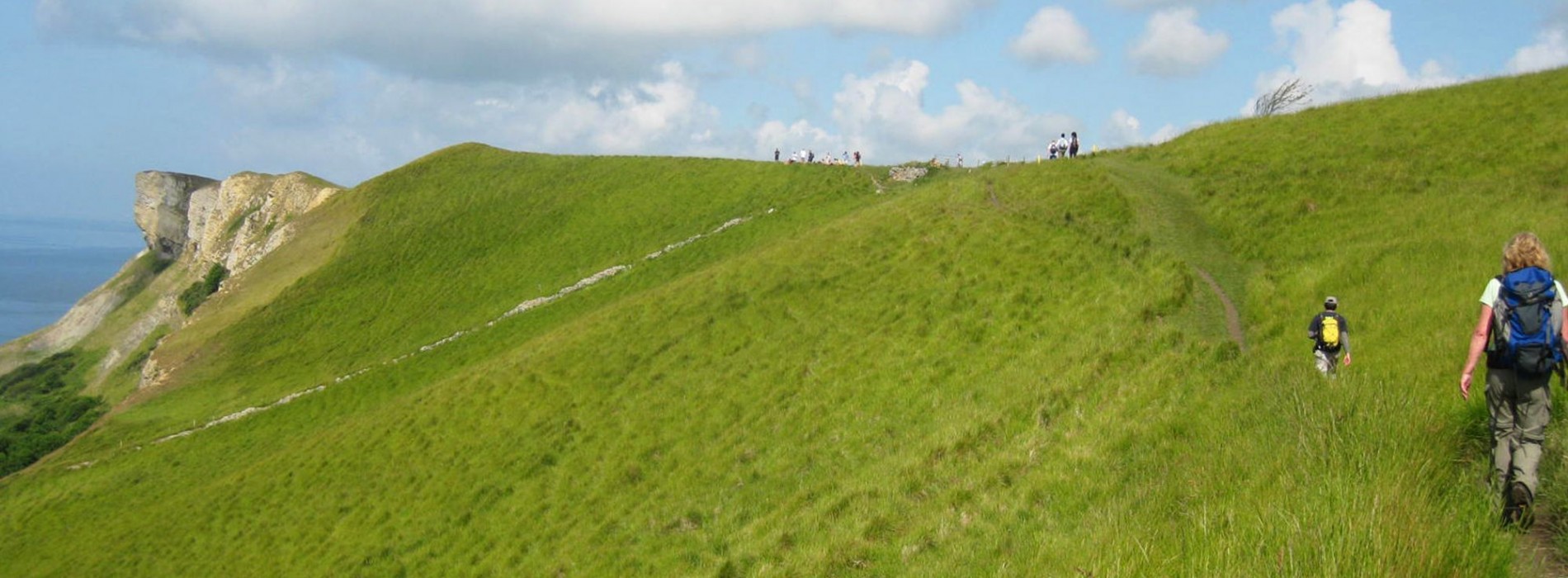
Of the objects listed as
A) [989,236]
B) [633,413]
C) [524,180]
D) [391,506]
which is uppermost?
[524,180]

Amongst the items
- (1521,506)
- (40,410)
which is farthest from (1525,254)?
(40,410)

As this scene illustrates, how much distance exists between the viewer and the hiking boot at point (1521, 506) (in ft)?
25.4

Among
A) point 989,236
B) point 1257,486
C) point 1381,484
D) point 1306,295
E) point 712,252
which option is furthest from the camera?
point 712,252

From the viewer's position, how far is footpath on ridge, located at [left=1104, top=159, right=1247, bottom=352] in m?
20.7

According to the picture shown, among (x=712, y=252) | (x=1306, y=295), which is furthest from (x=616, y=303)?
(x=1306, y=295)

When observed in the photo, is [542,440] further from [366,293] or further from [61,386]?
[61,386]

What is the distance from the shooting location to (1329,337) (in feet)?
47.6

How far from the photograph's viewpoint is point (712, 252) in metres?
47.8

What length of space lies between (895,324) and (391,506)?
1717 cm

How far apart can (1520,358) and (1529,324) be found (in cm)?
34

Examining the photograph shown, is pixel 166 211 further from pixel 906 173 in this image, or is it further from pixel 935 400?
pixel 935 400

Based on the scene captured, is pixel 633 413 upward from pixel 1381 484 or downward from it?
downward

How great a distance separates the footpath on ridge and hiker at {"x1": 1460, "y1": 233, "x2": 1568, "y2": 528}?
8979mm

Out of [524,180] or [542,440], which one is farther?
[524,180]
